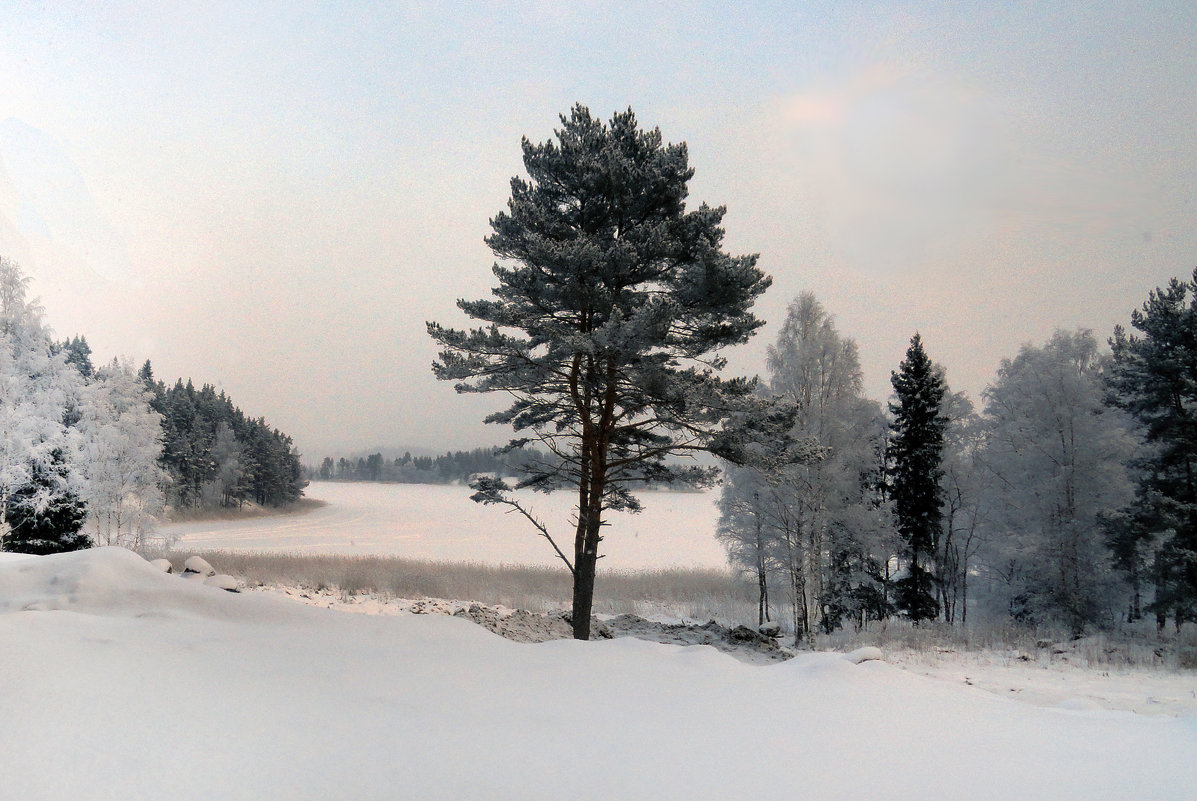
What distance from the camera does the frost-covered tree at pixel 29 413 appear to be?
63.4 feet

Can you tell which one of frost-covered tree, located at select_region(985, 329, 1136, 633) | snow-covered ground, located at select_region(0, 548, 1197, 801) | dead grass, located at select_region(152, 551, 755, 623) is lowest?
dead grass, located at select_region(152, 551, 755, 623)

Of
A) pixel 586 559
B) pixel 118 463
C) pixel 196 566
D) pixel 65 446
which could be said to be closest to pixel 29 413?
pixel 65 446

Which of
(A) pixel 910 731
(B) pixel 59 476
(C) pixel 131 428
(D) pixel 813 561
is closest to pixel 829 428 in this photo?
(D) pixel 813 561

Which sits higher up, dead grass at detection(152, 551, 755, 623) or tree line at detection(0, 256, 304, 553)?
tree line at detection(0, 256, 304, 553)

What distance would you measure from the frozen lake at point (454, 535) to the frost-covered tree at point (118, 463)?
650 cm

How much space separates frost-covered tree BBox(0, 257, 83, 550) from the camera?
19312 millimetres

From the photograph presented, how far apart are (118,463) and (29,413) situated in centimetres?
511

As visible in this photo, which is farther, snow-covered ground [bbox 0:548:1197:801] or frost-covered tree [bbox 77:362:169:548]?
frost-covered tree [bbox 77:362:169:548]

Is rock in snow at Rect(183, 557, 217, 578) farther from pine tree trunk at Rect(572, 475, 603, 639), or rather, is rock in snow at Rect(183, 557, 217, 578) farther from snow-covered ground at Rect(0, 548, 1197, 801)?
pine tree trunk at Rect(572, 475, 603, 639)

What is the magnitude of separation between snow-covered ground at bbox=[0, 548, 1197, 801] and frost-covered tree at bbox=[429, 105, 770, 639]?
6.41m

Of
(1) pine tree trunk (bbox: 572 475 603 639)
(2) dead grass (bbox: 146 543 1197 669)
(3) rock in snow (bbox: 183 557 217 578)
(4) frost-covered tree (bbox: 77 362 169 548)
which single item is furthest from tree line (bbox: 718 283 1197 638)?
(4) frost-covered tree (bbox: 77 362 169 548)

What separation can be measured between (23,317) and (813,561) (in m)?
28.7

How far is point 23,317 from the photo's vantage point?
838 inches

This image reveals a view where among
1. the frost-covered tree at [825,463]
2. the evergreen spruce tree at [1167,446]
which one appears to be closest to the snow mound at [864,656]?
the frost-covered tree at [825,463]
